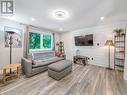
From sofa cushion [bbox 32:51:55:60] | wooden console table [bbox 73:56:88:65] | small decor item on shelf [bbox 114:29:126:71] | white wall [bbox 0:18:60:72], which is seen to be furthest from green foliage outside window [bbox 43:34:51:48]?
small decor item on shelf [bbox 114:29:126:71]

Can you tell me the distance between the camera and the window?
170 inches

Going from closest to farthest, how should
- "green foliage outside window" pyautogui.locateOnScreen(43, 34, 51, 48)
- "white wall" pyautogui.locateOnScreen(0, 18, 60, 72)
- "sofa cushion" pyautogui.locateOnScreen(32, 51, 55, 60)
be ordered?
"white wall" pyautogui.locateOnScreen(0, 18, 60, 72) → "sofa cushion" pyautogui.locateOnScreen(32, 51, 55, 60) → "green foliage outside window" pyautogui.locateOnScreen(43, 34, 51, 48)

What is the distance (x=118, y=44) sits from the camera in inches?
144

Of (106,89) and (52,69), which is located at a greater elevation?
(52,69)

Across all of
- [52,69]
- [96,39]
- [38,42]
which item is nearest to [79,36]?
[96,39]

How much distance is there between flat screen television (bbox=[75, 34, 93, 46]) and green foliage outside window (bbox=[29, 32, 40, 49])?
2595 millimetres

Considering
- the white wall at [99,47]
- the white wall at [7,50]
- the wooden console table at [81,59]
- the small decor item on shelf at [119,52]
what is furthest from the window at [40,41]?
the small decor item on shelf at [119,52]

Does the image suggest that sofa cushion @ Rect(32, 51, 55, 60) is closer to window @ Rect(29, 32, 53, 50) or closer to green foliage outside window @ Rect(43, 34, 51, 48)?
window @ Rect(29, 32, 53, 50)

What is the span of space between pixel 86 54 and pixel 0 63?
454 centimetres

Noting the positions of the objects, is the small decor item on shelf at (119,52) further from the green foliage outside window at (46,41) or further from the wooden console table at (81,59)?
the green foliage outside window at (46,41)

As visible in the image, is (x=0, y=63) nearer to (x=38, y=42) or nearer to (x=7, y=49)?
(x=7, y=49)

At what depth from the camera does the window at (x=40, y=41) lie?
4.31m

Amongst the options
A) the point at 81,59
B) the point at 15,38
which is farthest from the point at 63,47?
the point at 15,38

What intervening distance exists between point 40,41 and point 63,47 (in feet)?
6.86
